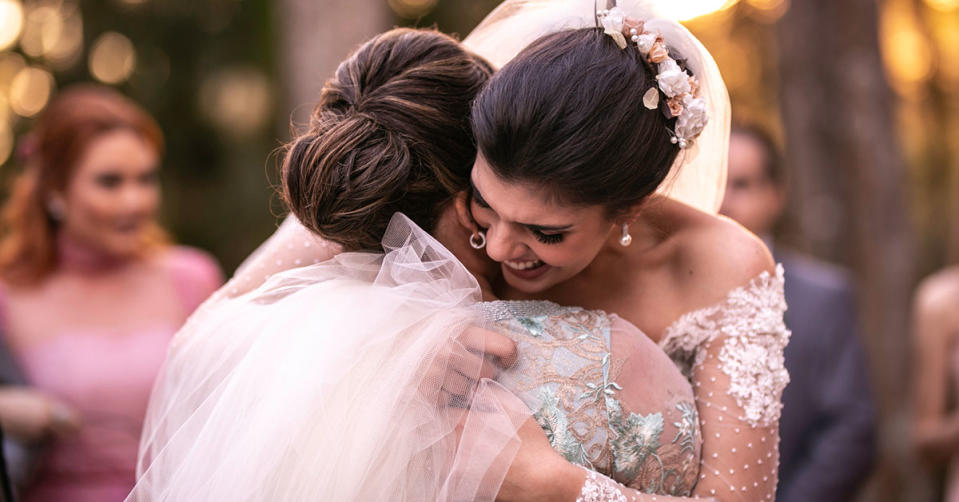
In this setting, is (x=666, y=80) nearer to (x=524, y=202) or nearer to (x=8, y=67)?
(x=524, y=202)

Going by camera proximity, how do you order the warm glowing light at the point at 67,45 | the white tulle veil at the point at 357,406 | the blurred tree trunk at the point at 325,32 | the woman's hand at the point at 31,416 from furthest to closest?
the warm glowing light at the point at 67,45 < the blurred tree trunk at the point at 325,32 < the woman's hand at the point at 31,416 < the white tulle veil at the point at 357,406

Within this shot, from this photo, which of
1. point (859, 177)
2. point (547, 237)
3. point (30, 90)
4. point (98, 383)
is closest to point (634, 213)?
point (547, 237)

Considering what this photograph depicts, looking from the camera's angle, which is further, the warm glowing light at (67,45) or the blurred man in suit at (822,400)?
the warm glowing light at (67,45)

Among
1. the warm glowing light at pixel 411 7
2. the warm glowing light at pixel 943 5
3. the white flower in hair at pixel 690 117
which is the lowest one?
the warm glowing light at pixel 943 5

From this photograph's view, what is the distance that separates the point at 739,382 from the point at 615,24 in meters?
0.91

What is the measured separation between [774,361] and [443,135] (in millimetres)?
994

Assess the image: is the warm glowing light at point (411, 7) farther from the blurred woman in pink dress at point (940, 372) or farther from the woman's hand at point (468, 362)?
the woman's hand at point (468, 362)

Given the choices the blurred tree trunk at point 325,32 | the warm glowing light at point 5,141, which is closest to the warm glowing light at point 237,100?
the warm glowing light at point 5,141

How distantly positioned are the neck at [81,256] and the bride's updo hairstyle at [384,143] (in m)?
2.63

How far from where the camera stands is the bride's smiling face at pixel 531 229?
196cm

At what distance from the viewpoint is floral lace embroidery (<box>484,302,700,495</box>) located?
1823 millimetres

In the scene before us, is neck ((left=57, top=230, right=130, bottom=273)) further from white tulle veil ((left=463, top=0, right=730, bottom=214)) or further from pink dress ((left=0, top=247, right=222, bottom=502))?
white tulle veil ((left=463, top=0, right=730, bottom=214))

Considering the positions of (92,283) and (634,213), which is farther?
(92,283)

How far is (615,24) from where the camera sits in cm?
204
